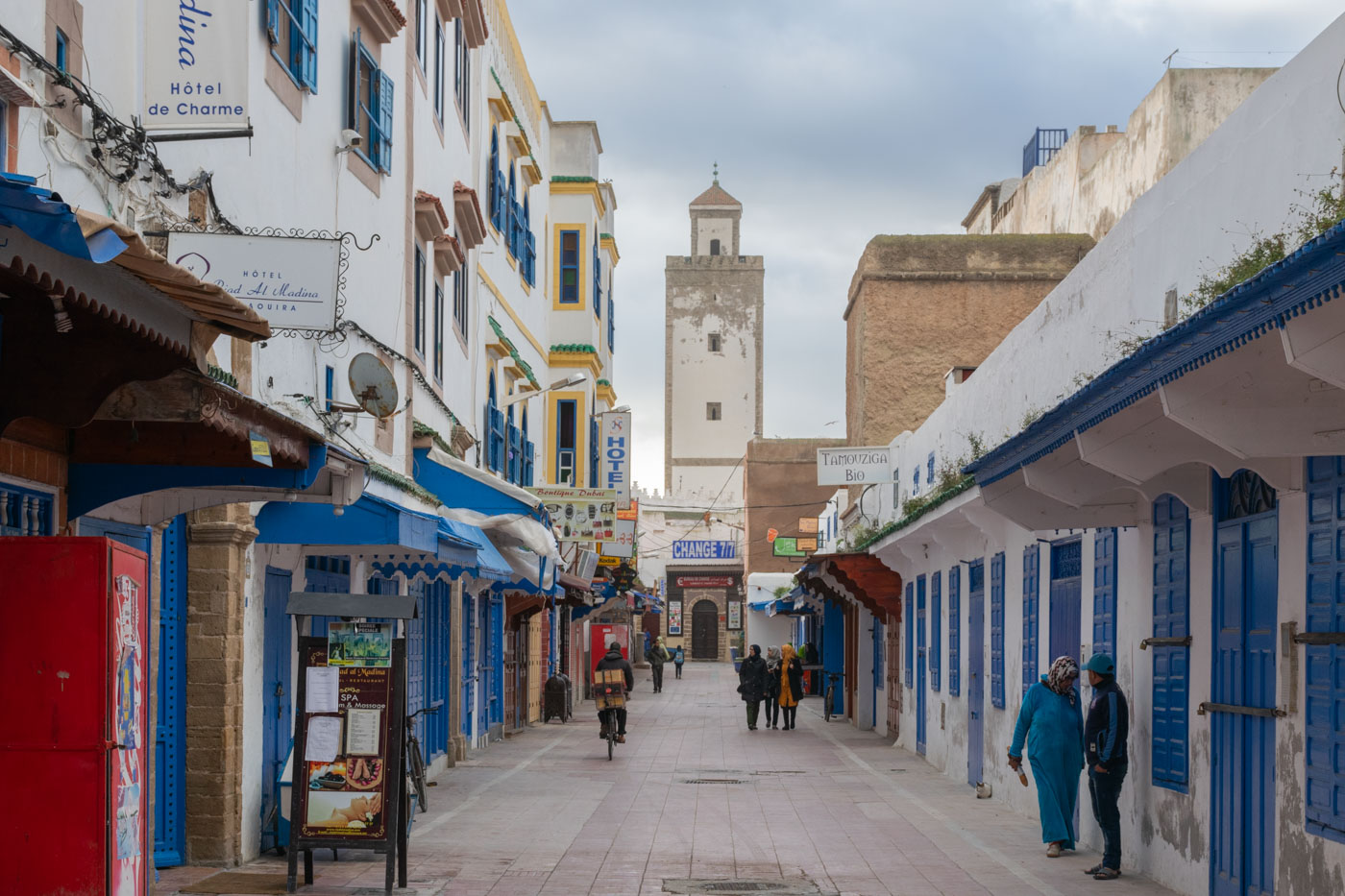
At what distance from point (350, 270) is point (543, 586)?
170 inches

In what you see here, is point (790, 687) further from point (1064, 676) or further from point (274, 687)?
point (274, 687)

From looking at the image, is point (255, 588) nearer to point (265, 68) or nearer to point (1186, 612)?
point (265, 68)

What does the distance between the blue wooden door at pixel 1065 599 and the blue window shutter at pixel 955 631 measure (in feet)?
17.0

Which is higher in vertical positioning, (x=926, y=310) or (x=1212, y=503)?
(x=926, y=310)

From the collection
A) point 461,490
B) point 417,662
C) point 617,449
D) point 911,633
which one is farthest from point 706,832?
point 617,449

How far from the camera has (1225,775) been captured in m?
9.70

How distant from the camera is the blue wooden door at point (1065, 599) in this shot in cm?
1362

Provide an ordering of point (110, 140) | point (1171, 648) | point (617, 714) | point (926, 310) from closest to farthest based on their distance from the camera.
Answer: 1. point (110, 140)
2. point (1171, 648)
3. point (617, 714)
4. point (926, 310)

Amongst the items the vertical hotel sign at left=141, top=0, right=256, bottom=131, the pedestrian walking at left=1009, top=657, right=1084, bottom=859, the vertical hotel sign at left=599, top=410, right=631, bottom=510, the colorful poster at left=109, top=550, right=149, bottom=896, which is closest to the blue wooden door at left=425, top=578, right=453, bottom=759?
the pedestrian walking at left=1009, top=657, right=1084, bottom=859

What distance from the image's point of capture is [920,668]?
76.7 feet

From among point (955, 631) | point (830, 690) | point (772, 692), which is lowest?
point (830, 690)

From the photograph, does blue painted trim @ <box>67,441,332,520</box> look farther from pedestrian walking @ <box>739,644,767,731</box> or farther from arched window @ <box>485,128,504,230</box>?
pedestrian walking @ <box>739,644,767,731</box>

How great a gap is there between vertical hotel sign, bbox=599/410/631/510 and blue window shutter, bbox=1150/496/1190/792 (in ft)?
79.3

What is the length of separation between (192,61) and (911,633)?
59.1 ft
